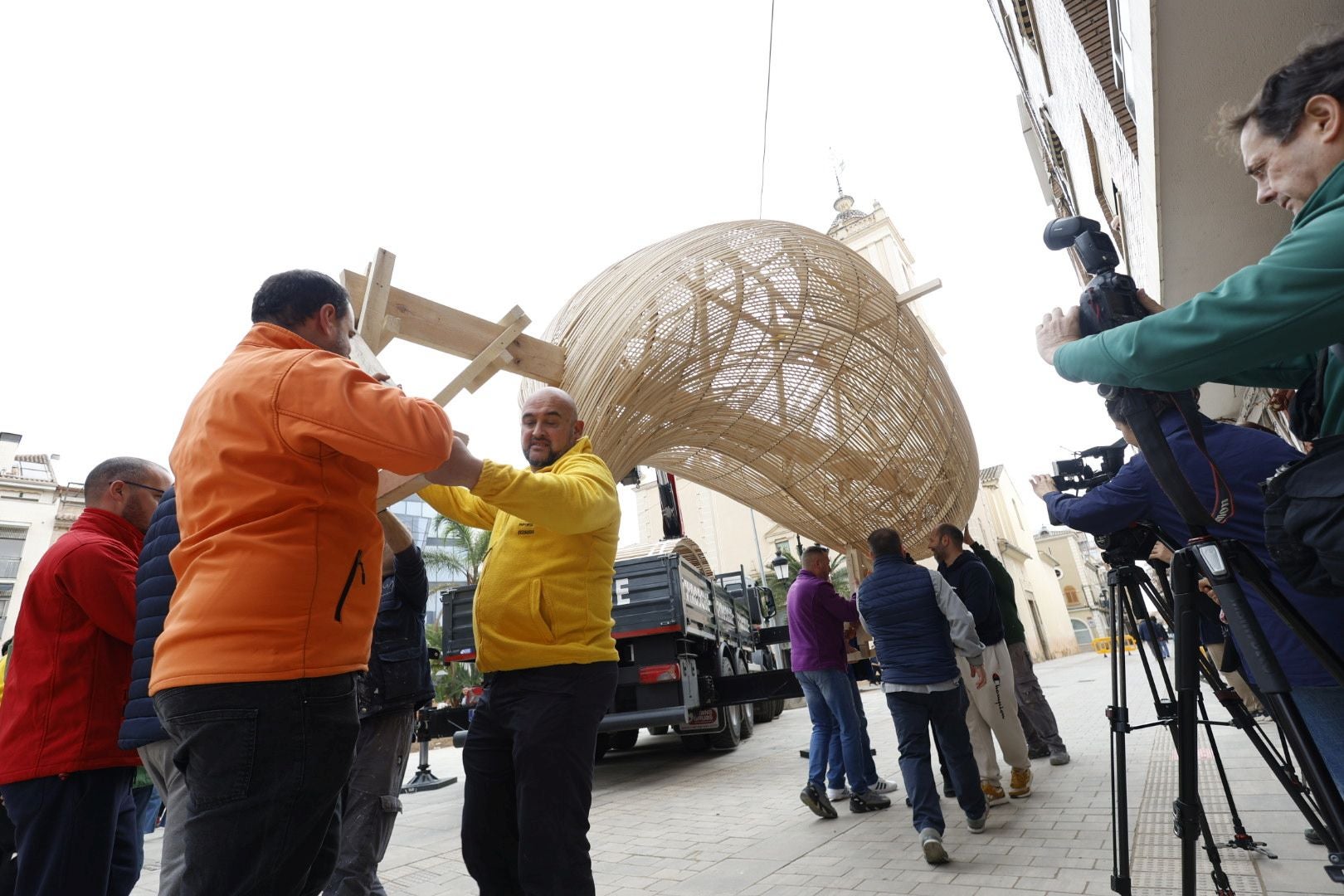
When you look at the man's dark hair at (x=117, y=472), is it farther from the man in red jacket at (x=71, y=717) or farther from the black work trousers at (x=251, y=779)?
the black work trousers at (x=251, y=779)

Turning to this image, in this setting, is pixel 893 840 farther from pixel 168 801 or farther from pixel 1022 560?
pixel 1022 560

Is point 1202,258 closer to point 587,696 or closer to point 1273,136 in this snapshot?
point 1273,136

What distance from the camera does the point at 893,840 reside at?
12.2 ft

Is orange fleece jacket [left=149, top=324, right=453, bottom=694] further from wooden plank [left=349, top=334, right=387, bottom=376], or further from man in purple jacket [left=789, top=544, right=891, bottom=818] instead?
man in purple jacket [left=789, top=544, right=891, bottom=818]

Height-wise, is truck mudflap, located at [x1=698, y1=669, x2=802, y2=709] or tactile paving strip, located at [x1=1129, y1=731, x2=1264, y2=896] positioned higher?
truck mudflap, located at [x1=698, y1=669, x2=802, y2=709]

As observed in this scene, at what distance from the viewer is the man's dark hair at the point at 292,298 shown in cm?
A: 172

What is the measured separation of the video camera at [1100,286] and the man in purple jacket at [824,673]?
3488 millimetres

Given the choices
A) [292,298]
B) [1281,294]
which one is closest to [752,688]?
[292,298]

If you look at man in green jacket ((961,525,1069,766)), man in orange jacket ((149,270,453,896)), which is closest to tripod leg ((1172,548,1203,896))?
man in orange jacket ((149,270,453,896))

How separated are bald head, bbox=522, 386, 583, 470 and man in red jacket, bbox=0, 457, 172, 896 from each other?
1.45 metres

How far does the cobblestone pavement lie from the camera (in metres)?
2.82

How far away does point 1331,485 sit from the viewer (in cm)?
118

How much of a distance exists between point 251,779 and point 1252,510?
225 cm

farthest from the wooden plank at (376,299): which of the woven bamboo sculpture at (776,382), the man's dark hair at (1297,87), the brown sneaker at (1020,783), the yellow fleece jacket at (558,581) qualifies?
the brown sneaker at (1020,783)
